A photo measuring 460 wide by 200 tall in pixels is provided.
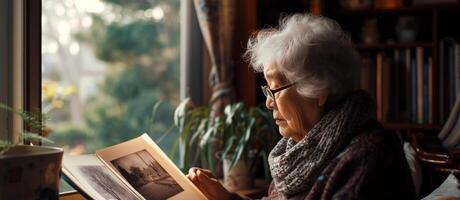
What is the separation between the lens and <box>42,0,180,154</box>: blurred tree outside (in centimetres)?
202

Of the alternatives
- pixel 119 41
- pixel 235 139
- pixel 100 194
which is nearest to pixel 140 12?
pixel 119 41

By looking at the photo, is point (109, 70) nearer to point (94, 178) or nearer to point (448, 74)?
point (94, 178)

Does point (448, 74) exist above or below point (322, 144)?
above

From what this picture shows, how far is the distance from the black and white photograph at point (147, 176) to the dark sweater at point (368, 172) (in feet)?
1.15

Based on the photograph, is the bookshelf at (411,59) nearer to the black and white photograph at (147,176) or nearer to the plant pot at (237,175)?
the plant pot at (237,175)

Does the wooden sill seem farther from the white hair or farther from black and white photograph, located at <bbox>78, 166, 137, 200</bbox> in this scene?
the white hair

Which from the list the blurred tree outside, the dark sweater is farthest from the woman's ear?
the blurred tree outside

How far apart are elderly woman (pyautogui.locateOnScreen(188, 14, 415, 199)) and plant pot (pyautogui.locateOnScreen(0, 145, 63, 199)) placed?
55 centimetres

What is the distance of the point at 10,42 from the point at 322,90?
0.94 metres

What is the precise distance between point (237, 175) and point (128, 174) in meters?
0.92

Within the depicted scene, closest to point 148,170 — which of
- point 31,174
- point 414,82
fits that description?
point 31,174

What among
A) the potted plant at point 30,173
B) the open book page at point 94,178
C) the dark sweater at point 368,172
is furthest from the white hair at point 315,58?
the potted plant at point 30,173

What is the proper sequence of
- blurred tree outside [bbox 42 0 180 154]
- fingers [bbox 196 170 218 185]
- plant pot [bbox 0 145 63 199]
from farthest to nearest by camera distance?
1. blurred tree outside [bbox 42 0 180 154]
2. fingers [bbox 196 170 218 185]
3. plant pot [bbox 0 145 63 199]

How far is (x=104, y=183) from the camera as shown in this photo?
3.92 feet
